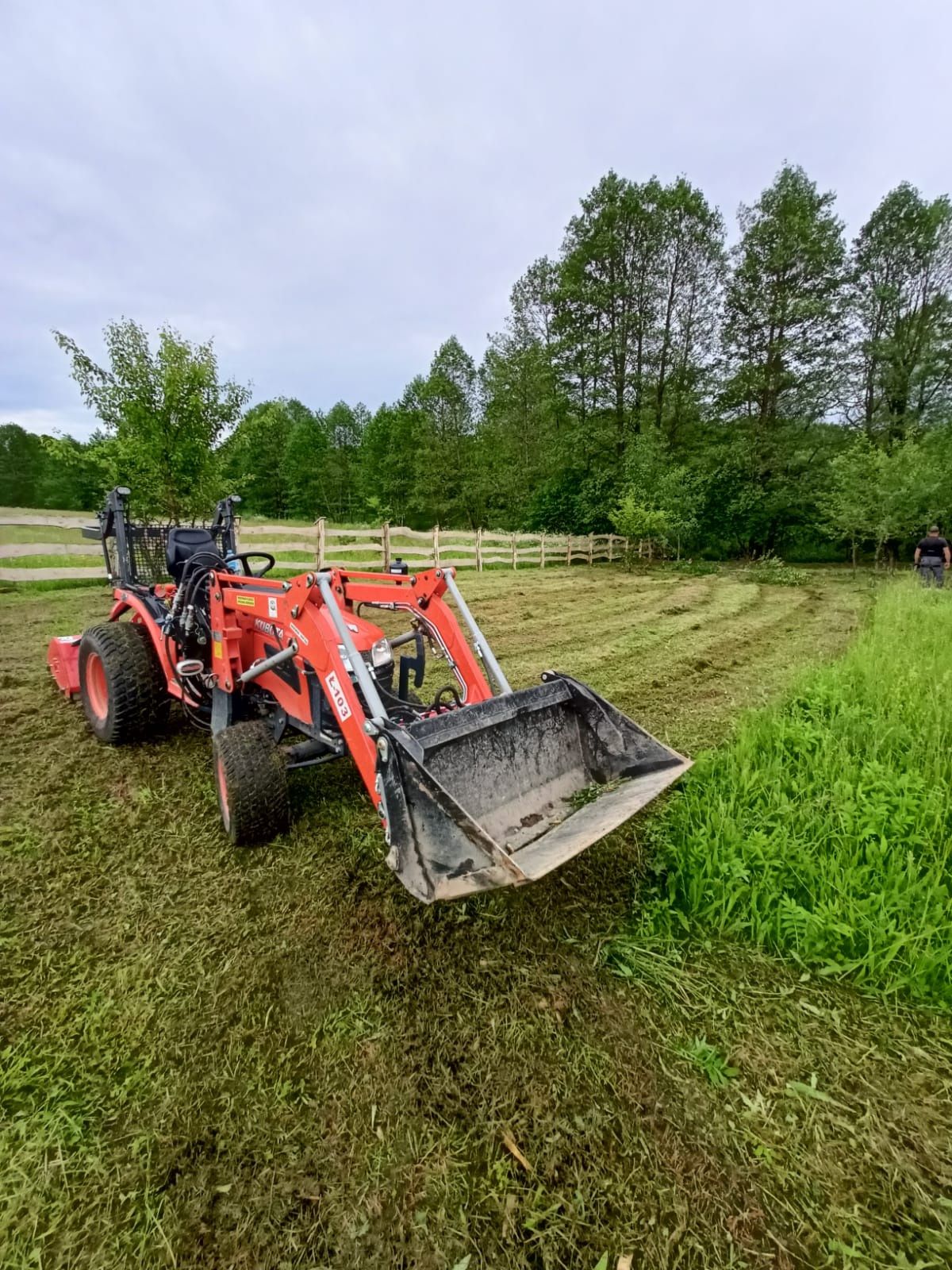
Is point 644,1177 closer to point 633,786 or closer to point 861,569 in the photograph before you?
point 633,786

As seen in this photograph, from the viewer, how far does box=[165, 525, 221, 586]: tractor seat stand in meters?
3.68

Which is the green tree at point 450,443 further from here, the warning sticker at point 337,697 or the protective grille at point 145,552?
the warning sticker at point 337,697

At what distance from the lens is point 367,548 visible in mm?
13492

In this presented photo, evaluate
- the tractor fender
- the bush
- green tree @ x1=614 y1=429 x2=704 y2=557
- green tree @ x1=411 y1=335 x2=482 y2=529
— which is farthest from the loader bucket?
green tree @ x1=411 y1=335 x2=482 y2=529

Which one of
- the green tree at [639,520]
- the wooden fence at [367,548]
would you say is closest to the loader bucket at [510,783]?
the wooden fence at [367,548]

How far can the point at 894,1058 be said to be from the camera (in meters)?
1.63

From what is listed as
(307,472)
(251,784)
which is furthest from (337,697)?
(307,472)

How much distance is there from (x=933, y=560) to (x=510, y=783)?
596 inches

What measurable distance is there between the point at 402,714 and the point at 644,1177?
1.96 meters

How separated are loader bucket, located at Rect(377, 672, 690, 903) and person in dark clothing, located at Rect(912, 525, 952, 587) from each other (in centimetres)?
1387

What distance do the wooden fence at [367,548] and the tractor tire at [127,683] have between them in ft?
20.2

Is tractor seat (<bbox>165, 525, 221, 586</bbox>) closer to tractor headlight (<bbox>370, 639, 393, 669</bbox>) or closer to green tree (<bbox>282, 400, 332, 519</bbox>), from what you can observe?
tractor headlight (<bbox>370, 639, 393, 669</bbox>)

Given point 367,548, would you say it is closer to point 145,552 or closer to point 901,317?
point 145,552

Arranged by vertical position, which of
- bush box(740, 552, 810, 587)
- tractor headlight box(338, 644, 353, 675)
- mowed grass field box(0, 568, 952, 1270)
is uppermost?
tractor headlight box(338, 644, 353, 675)
